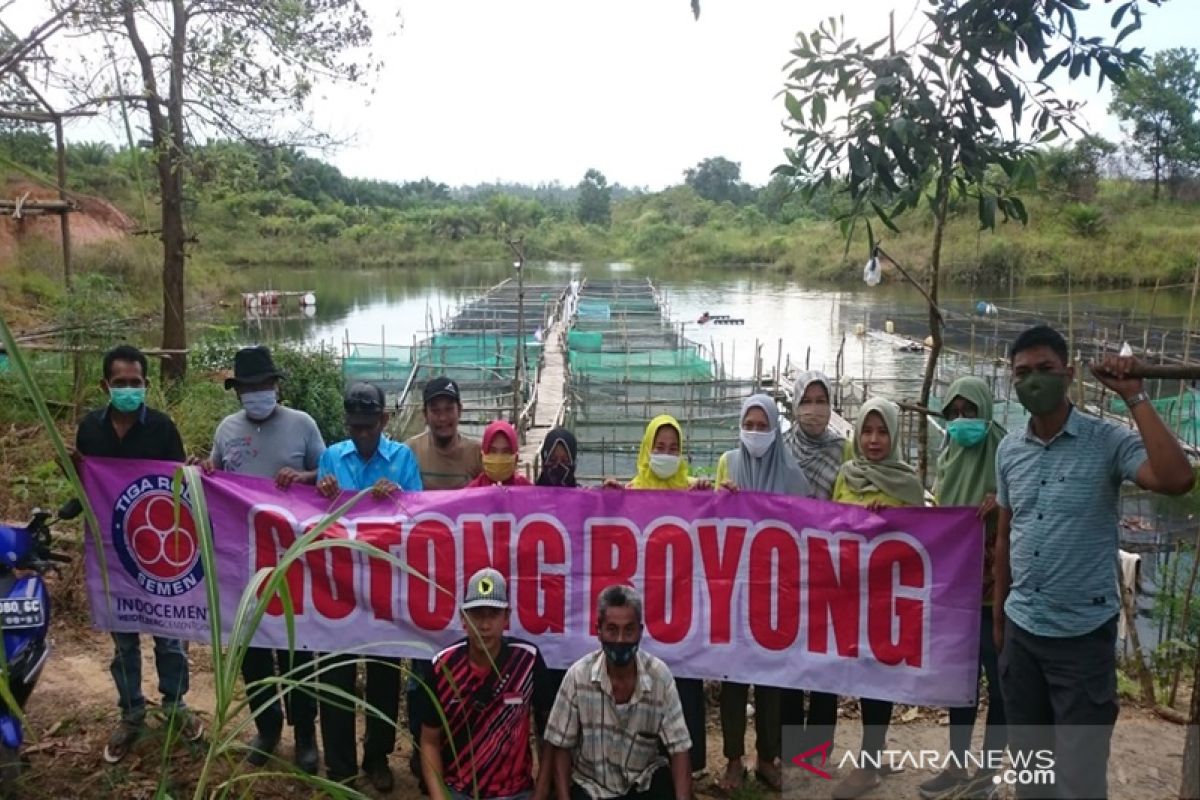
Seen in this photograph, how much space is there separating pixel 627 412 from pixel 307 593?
13.2 metres

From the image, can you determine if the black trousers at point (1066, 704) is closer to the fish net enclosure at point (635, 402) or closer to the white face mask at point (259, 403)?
the white face mask at point (259, 403)

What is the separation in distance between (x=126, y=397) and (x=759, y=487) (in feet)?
7.78

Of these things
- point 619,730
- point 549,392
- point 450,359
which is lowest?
point 549,392

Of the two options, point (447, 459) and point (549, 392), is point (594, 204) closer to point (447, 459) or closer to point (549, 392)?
point (549, 392)

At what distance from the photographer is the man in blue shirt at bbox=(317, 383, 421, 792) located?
322 centimetres

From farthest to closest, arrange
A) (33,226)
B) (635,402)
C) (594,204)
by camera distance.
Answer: (594,204) < (33,226) < (635,402)

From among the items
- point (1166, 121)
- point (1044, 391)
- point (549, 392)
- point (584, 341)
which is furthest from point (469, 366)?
point (1166, 121)

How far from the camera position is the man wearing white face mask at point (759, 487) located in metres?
3.24

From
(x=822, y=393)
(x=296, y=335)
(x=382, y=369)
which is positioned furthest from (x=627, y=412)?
(x=296, y=335)

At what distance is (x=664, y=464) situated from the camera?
3.42 meters

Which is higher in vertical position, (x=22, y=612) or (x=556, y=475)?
(x=556, y=475)

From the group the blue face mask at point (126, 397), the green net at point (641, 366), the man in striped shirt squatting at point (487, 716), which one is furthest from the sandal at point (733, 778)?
the green net at point (641, 366)

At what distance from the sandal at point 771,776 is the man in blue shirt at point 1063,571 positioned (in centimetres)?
95

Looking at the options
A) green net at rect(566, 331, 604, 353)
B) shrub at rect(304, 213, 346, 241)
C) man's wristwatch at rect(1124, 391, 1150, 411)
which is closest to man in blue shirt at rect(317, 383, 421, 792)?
man's wristwatch at rect(1124, 391, 1150, 411)
